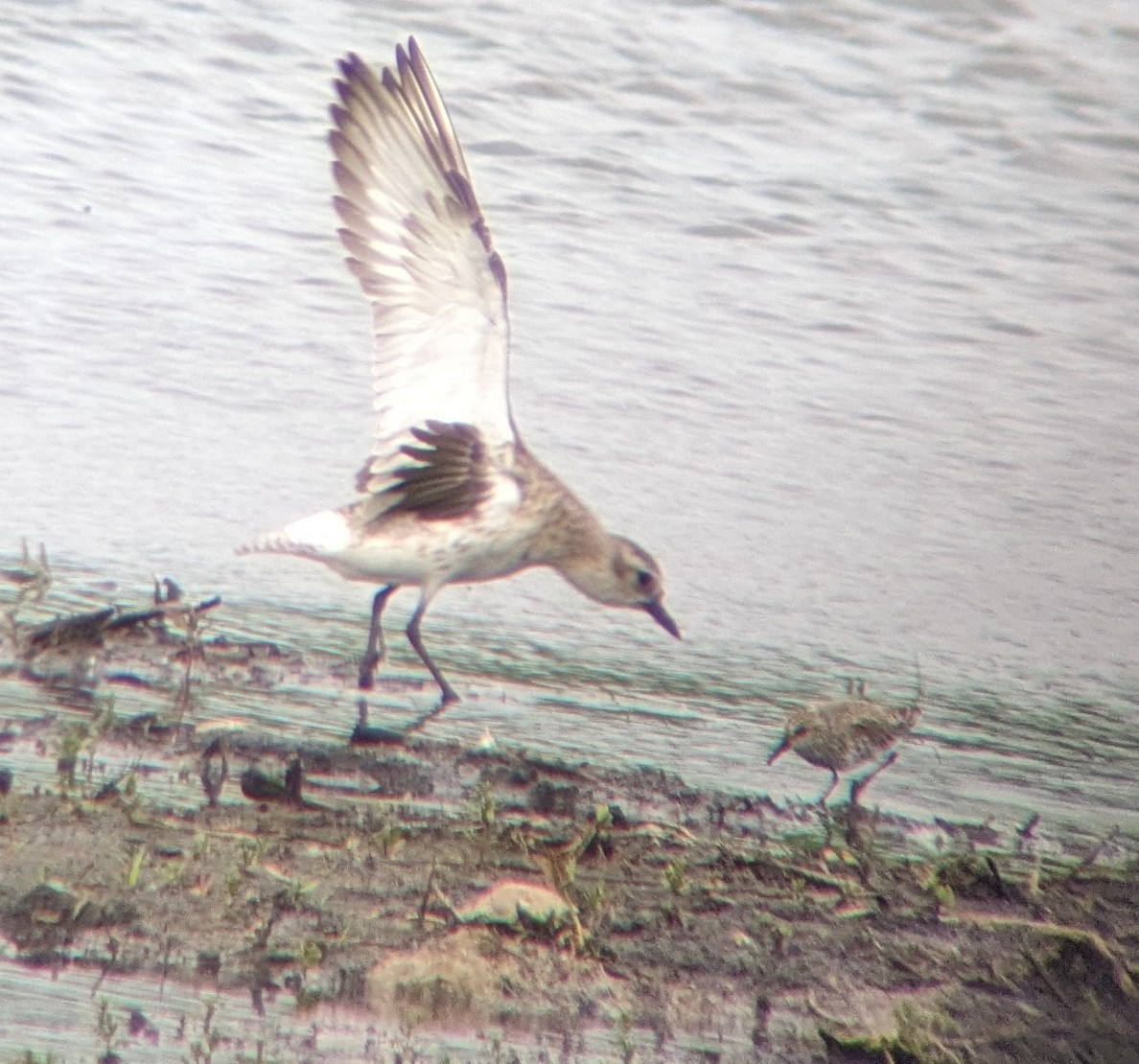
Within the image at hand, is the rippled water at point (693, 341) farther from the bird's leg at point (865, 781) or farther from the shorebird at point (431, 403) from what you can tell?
the shorebird at point (431, 403)

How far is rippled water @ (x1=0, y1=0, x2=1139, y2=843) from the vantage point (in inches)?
258

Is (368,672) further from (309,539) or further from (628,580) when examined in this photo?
(628,580)

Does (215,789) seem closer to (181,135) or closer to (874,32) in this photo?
(181,135)

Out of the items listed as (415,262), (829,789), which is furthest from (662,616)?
(829,789)

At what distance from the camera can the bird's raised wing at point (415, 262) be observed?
652cm

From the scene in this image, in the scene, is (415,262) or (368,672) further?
(415,262)

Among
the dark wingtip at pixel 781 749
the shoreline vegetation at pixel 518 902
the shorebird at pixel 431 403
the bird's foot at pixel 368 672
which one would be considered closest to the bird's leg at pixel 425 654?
the shorebird at pixel 431 403

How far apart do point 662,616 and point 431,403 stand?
1067 millimetres

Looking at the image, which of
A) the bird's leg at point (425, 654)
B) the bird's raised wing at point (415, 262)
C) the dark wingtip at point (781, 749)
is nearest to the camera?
the dark wingtip at point (781, 749)

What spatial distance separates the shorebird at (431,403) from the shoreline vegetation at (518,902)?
112cm

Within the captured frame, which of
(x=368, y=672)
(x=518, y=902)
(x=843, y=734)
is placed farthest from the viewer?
(x=368, y=672)

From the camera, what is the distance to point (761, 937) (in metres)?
3.96

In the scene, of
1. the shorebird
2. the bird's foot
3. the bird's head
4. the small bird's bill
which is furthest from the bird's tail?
the small bird's bill

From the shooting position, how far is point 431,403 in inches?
259
